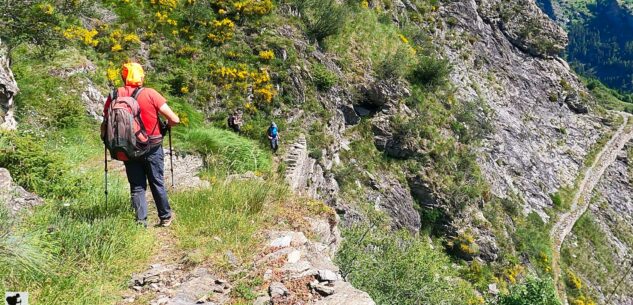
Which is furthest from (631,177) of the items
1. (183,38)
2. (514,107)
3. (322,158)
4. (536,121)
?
(183,38)

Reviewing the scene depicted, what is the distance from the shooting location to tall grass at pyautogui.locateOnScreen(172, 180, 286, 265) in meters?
4.88

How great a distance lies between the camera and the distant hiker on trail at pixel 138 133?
187 inches

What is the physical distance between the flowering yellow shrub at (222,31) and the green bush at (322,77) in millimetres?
3647

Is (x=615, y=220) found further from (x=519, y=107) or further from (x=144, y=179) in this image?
(x=144, y=179)

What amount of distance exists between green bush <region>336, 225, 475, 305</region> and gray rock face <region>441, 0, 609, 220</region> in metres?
15.7

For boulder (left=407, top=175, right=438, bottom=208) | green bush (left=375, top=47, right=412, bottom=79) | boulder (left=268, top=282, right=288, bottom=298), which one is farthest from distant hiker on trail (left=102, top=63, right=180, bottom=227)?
boulder (left=407, top=175, right=438, bottom=208)

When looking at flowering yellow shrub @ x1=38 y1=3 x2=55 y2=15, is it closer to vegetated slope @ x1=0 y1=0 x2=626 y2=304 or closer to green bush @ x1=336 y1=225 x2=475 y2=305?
vegetated slope @ x1=0 y1=0 x2=626 y2=304

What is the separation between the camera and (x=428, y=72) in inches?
933

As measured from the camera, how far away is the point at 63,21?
13164 millimetres

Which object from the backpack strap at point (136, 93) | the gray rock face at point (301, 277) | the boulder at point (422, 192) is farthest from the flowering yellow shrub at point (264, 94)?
the gray rock face at point (301, 277)

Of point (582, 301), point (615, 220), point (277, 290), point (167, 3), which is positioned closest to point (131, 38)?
point (167, 3)

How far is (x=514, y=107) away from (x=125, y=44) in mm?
31531

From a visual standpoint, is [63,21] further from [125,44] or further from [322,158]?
[322,158]

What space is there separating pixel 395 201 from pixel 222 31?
1071 cm
